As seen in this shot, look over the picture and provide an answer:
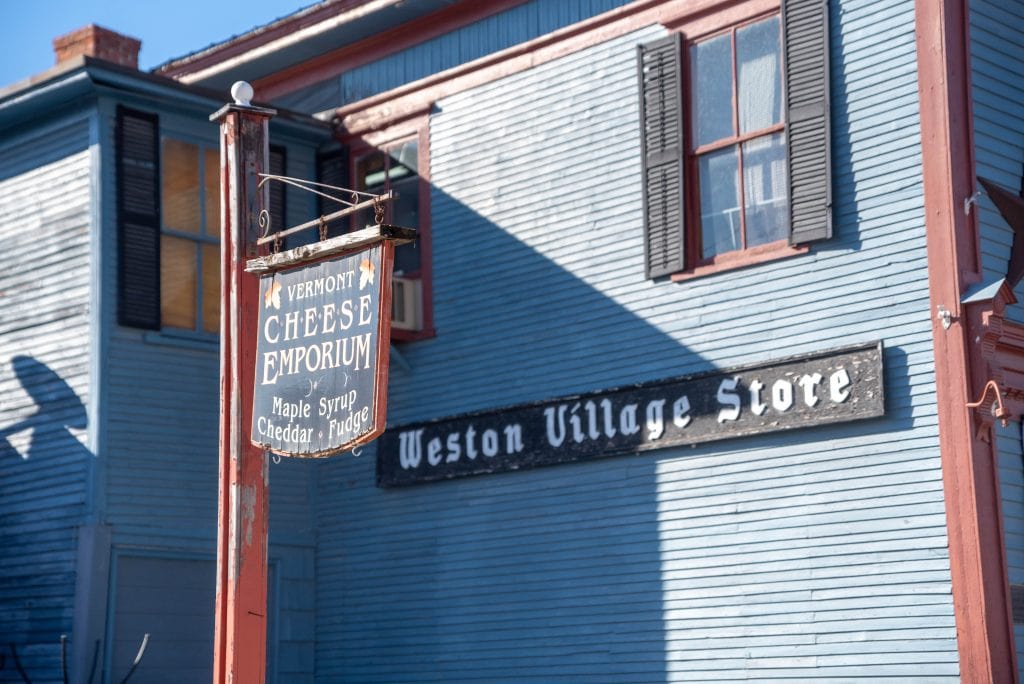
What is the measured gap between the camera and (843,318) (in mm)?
11852

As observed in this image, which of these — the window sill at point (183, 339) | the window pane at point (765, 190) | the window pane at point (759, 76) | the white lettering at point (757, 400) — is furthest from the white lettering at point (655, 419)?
the window sill at point (183, 339)

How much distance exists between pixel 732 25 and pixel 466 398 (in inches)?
172

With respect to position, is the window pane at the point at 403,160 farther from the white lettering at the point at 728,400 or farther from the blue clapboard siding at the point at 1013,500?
the blue clapboard siding at the point at 1013,500

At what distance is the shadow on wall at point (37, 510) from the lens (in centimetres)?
1428

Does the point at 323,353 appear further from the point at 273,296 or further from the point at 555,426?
the point at 555,426

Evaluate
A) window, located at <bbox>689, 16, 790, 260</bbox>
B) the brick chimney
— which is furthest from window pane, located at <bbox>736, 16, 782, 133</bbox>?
the brick chimney

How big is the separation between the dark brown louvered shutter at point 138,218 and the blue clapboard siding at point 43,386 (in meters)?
0.35

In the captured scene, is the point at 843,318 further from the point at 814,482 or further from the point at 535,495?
the point at 535,495

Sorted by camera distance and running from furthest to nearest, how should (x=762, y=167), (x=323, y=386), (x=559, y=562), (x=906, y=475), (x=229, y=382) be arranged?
(x=559, y=562)
(x=762, y=167)
(x=906, y=475)
(x=229, y=382)
(x=323, y=386)

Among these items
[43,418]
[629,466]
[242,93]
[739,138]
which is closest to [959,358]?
[739,138]

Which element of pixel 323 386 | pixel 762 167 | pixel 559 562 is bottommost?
pixel 559 562

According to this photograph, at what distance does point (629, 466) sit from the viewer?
13.1 meters

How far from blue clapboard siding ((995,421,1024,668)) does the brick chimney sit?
10405mm

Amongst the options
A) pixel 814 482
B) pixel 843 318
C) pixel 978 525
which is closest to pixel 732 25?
pixel 843 318
